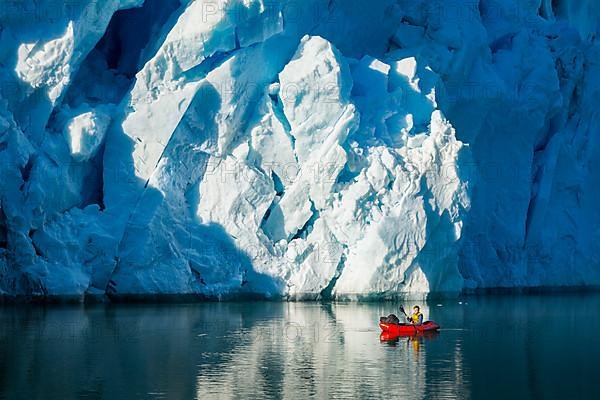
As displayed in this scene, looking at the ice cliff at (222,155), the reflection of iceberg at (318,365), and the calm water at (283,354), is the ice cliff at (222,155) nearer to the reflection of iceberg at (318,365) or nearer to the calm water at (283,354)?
the calm water at (283,354)

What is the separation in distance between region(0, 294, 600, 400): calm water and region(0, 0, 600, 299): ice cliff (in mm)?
1092

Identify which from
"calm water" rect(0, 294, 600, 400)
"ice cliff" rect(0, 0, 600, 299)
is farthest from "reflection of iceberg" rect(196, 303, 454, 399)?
"ice cliff" rect(0, 0, 600, 299)

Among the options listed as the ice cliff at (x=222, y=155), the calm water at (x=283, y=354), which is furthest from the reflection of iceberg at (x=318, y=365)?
the ice cliff at (x=222, y=155)

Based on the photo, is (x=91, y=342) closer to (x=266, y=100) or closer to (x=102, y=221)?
(x=102, y=221)

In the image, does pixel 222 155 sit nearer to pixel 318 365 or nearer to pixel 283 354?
pixel 283 354

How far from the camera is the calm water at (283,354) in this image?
43.0 ft

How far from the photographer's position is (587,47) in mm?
31750

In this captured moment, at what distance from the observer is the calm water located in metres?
13.1

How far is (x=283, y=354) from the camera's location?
16.1 m

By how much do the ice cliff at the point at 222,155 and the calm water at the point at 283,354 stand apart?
3.58 feet

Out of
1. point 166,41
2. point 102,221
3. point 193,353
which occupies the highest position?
point 166,41

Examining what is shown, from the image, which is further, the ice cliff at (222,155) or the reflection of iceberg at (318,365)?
the ice cliff at (222,155)

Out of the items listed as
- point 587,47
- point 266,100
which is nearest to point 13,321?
point 266,100

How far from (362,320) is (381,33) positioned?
9196mm
